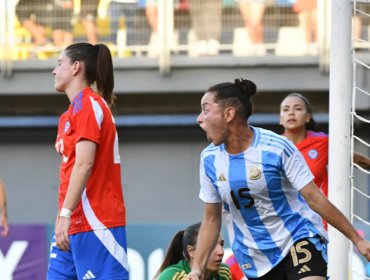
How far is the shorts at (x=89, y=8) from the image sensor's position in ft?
51.5

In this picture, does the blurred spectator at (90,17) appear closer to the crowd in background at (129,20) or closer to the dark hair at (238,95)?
the crowd in background at (129,20)

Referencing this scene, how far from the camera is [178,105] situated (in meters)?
16.4

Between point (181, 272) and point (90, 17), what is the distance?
370 inches

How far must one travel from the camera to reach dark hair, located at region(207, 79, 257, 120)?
557cm

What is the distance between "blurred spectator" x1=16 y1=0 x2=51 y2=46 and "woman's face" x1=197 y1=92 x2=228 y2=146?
34.5 ft

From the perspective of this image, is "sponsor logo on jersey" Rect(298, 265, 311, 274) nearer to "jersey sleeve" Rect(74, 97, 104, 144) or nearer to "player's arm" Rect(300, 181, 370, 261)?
"player's arm" Rect(300, 181, 370, 261)

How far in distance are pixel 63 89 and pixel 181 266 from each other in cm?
158

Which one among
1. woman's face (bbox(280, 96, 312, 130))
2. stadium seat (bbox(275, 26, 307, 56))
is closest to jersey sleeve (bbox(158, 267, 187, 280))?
woman's face (bbox(280, 96, 312, 130))

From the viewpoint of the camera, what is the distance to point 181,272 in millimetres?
6750

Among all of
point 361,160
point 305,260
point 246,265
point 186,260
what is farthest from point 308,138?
point 305,260

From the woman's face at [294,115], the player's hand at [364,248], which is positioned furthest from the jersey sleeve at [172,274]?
the woman's face at [294,115]

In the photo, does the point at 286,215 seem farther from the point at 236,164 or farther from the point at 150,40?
the point at 150,40

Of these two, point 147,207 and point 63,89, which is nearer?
point 63,89

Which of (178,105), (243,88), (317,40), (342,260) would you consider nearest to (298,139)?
(342,260)
